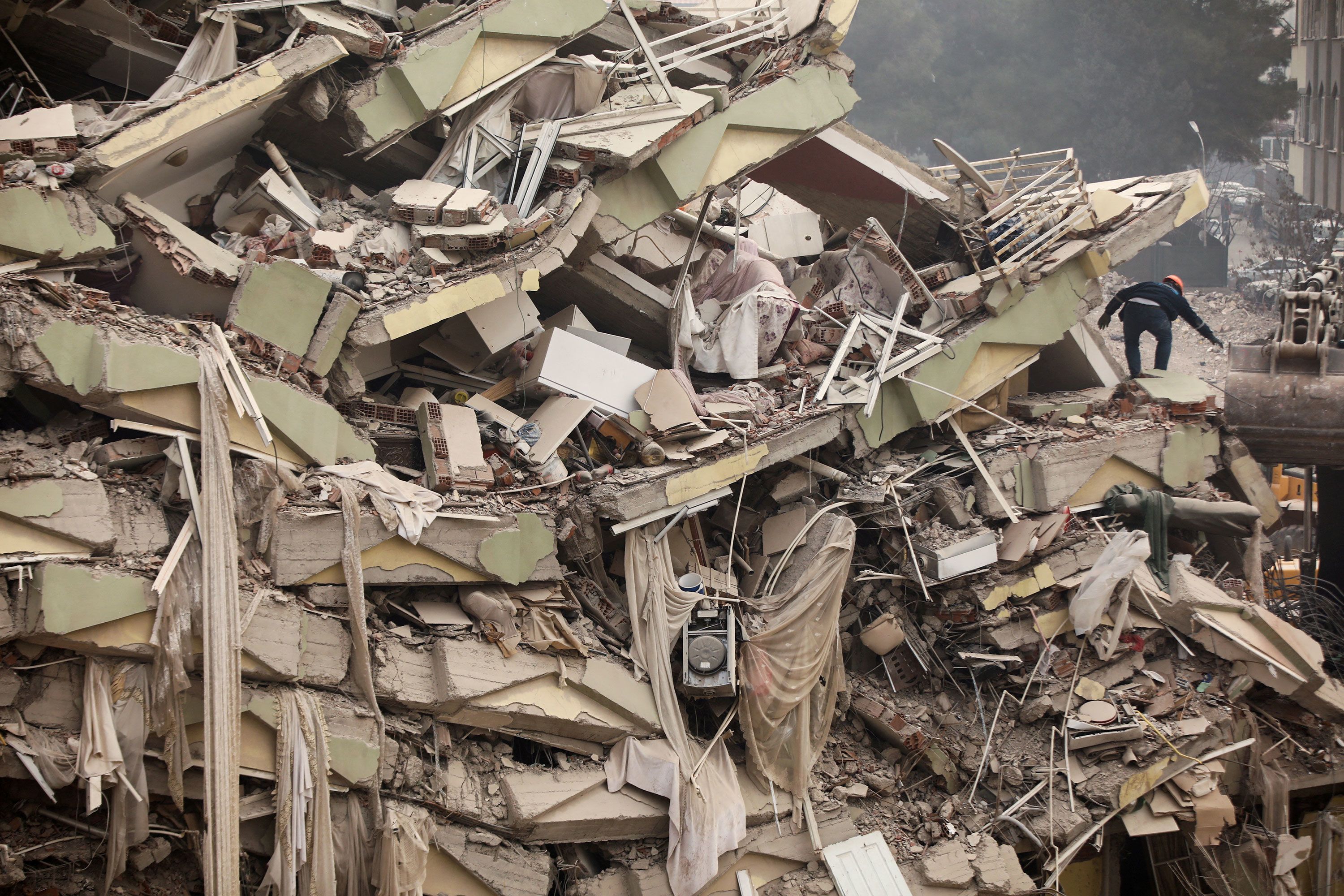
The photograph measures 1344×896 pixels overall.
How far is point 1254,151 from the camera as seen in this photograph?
3497cm

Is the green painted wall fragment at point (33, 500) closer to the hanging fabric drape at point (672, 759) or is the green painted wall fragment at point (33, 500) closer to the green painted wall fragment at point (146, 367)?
the green painted wall fragment at point (146, 367)

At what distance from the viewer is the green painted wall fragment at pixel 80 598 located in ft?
21.7

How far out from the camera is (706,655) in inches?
364

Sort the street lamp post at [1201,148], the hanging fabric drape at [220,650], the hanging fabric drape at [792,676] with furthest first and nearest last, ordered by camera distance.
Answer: the street lamp post at [1201,148] → the hanging fabric drape at [792,676] → the hanging fabric drape at [220,650]

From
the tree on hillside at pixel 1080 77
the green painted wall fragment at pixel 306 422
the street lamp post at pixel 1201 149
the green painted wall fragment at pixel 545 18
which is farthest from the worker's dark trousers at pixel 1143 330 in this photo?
the street lamp post at pixel 1201 149

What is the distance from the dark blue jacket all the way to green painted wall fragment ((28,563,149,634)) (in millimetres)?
9527

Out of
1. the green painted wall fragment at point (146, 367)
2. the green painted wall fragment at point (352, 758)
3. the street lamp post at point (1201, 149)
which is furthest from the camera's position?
the street lamp post at point (1201, 149)

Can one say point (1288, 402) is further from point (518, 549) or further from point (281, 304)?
point (281, 304)

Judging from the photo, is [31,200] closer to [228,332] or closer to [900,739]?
[228,332]

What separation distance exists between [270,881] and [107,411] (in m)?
3.08

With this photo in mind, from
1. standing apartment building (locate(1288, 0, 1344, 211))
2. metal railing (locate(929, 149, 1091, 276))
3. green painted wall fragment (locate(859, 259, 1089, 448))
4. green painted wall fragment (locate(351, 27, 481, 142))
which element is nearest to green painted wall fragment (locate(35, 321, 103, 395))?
green painted wall fragment (locate(351, 27, 481, 142))

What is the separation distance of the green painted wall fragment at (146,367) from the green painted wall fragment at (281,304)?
0.74m

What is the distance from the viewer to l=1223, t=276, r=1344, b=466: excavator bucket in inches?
456

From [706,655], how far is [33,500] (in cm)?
481
